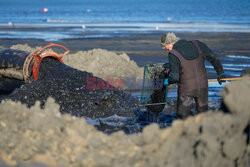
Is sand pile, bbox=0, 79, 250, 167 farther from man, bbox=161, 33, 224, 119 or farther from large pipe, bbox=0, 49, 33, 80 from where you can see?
large pipe, bbox=0, 49, 33, 80

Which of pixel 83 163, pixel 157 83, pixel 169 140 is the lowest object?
pixel 83 163

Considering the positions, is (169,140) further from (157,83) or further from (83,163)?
(157,83)

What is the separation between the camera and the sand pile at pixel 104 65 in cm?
1019

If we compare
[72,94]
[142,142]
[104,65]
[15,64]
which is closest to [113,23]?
[104,65]

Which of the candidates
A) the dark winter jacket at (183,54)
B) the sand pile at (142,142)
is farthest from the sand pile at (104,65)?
the sand pile at (142,142)

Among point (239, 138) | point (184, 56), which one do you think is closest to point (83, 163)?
point (239, 138)

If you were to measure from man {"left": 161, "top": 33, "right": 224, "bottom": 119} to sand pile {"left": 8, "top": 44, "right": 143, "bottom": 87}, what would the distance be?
5.32m

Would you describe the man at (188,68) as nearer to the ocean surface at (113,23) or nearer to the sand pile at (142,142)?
the sand pile at (142,142)

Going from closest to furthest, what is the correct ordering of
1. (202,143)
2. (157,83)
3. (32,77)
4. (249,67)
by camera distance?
(202,143) → (157,83) → (32,77) → (249,67)

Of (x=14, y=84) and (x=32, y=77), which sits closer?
(x=32, y=77)

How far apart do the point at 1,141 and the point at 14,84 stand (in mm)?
5992

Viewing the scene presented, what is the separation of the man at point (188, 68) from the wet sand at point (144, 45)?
8458 millimetres

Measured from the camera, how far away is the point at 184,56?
4523mm

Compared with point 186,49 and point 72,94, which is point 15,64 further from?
point 186,49
